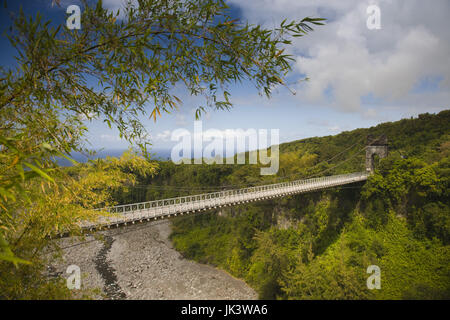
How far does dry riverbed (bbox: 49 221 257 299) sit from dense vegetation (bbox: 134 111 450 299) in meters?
1.03

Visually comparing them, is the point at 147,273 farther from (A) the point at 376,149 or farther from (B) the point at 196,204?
(A) the point at 376,149

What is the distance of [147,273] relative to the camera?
12.8 metres

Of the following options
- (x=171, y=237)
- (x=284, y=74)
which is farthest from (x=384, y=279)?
(x=171, y=237)

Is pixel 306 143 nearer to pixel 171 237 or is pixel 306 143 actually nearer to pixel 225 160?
pixel 225 160

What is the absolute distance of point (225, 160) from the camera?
70.5 ft

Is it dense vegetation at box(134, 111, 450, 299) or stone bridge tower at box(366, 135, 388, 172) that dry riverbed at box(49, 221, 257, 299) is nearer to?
dense vegetation at box(134, 111, 450, 299)

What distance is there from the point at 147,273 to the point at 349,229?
12.2 m

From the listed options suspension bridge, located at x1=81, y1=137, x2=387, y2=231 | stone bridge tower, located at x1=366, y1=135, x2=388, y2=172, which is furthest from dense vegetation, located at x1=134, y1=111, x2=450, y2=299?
suspension bridge, located at x1=81, y1=137, x2=387, y2=231

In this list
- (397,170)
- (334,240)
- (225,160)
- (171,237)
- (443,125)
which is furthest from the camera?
(225,160)

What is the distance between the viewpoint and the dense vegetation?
299 inches

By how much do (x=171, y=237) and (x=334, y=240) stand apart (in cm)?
1340

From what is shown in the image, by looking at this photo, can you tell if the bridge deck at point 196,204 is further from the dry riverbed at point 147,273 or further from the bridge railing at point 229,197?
the dry riverbed at point 147,273

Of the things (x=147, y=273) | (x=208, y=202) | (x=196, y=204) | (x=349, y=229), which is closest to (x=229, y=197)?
(x=208, y=202)
